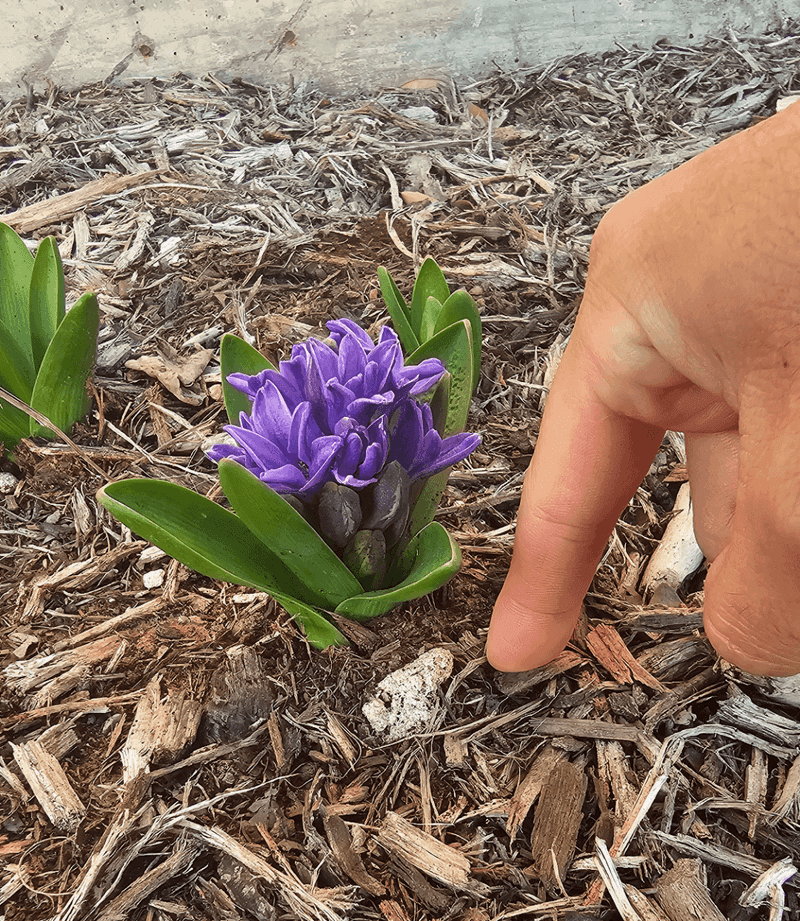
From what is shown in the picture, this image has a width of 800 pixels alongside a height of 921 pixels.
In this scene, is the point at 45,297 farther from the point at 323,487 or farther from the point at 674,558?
the point at 674,558

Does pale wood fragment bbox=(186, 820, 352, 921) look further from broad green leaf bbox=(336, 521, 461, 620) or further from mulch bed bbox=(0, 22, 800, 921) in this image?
broad green leaf bbox=(336, 521, 461, 620)

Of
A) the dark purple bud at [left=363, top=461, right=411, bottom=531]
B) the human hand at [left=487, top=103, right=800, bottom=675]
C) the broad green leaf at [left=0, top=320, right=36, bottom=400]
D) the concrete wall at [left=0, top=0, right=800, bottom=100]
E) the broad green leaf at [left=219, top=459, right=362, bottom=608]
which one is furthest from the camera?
the concrete wall at [left=0, top=0, right=800, bottom=100]

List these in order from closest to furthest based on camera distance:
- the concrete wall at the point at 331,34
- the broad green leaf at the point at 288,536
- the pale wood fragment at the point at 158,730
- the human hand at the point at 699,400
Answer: the human hand at the point at 699,400 → the broad green leaf at the point at 288,536 → the pale wood fragment at the point at 158,730 → the concrete wall at the point at 331,34

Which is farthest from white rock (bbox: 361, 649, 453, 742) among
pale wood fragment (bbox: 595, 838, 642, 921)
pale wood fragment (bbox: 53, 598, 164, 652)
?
pale wood fragment (bbox: 53, 598, 164, 652)

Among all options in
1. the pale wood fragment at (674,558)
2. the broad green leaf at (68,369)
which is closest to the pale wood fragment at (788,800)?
the pale wood fragment at (674,558)

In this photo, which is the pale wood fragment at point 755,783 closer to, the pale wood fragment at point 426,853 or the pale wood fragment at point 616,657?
the pale wood fragment at point 616,657
